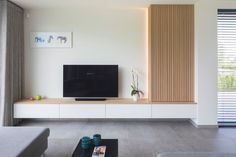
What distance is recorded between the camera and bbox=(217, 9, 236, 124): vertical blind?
15.6ft

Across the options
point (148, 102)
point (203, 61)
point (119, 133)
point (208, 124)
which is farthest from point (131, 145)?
point (203, 61)

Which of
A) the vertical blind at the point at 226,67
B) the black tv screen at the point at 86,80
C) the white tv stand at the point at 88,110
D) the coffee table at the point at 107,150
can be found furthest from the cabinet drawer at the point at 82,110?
the vertical blind at the point at 226,67

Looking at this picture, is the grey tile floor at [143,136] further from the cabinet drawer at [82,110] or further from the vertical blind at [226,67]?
the vertical blind at [226,67]

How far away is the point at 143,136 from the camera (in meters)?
4.03

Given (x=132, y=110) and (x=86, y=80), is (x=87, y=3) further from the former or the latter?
(x=132, y=110)

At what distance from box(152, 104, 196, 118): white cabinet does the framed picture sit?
2560 millimetres

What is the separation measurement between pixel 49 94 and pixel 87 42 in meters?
1.50

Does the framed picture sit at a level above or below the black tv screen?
above

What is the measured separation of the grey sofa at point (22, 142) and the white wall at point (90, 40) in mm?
2465

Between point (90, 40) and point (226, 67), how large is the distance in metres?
3.04

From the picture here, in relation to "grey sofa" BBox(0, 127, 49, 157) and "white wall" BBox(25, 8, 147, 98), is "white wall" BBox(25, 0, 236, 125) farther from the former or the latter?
"grey sofa" BBox(0, 127, 49, 157)

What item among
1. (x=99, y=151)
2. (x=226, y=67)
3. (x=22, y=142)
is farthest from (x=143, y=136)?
(x=226, y=67)

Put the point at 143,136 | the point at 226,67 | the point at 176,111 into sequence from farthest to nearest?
the point at 226,67
the point at 176,111
the point at 143,136

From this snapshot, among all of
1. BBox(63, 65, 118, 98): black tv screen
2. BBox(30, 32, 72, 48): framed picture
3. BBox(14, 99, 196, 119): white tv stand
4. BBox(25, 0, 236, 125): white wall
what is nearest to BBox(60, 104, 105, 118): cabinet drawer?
BBox(14, 99, 196, 119): white tv stand
